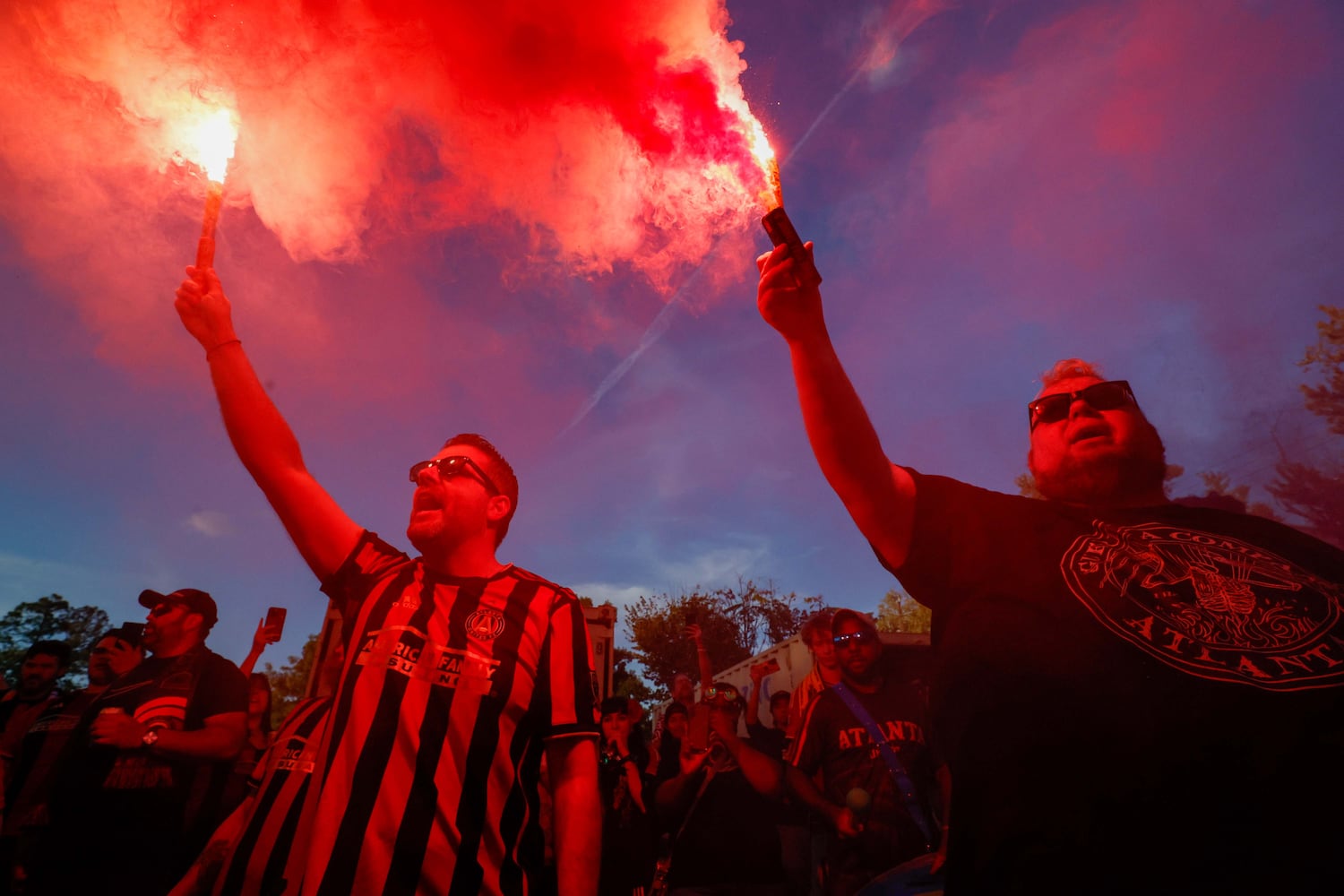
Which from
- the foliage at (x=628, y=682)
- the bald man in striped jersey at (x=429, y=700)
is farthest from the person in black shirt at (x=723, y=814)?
the foliage at (x=628, y=682)

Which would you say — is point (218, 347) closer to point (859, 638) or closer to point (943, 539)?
point (943, 539)

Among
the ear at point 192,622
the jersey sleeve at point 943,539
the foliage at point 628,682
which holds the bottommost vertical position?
the jersey sleeve at point 943,539

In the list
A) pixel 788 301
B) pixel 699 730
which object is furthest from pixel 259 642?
pixel 788 301

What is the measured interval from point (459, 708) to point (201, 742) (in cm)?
295

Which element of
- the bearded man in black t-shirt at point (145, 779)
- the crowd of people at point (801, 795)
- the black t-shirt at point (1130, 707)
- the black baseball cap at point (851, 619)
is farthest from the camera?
the black baseball cap at point (851, 619)

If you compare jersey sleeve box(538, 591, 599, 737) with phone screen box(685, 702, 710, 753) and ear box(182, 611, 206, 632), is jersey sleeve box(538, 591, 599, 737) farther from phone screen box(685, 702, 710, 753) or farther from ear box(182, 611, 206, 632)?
ear box(182, 611, 206, 632)

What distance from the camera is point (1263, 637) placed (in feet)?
6.56

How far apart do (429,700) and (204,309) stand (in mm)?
2158

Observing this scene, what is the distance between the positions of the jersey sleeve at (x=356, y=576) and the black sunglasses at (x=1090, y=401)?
3.26 m

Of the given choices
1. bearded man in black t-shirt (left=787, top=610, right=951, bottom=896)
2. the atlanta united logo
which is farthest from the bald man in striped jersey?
bearded man in black t-shirt (left=787, top=610, right=951, bottom=896)

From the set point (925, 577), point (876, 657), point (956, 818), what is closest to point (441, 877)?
point (956, 818)

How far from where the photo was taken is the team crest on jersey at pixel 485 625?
9.54ft

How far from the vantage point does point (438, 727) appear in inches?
104

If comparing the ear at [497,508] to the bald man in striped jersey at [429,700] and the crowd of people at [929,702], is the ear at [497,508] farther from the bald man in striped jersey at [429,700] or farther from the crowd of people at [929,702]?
the bald man in striped jersey at [429,700]
